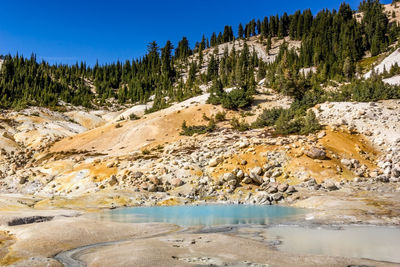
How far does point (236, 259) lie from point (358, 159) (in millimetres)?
25814

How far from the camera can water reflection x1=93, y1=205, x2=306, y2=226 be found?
16.3m

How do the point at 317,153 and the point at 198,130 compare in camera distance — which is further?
the point at 198,130

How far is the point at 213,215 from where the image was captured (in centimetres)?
1845

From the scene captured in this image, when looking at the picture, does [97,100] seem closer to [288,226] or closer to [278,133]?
[278,133]

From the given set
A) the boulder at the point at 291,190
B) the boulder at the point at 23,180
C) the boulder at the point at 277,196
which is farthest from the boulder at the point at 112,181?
the boulder at the point at 291,190

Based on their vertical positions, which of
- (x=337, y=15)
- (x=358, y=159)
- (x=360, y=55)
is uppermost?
(x=337, y=15)

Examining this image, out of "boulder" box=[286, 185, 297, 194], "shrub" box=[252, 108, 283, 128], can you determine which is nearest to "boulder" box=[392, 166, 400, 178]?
"boulder" box=[286, 185, 297, 194]

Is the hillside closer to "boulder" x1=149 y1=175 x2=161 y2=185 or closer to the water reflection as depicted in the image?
"boulder" x1=149 y1=175 x2=161 y2=185

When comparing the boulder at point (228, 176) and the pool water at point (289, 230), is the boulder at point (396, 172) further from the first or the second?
the boulder at point (228, 176)

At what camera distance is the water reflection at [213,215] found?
1633cm

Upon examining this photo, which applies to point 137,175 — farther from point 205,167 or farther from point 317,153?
point 317,153

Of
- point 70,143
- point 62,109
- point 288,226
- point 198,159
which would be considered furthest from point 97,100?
point 288,226

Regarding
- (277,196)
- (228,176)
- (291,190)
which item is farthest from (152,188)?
(291,190)

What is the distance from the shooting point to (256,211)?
19.6 m
